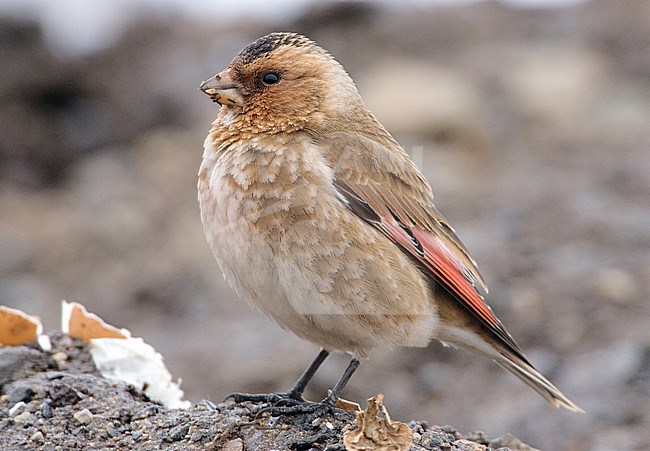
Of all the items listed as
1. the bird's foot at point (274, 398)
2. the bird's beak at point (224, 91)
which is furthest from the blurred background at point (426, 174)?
the bird's beak at point (224, 91)

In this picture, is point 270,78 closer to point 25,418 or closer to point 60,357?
point 60,357

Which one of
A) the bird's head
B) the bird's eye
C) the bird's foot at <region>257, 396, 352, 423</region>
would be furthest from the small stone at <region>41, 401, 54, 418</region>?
the bird's eye

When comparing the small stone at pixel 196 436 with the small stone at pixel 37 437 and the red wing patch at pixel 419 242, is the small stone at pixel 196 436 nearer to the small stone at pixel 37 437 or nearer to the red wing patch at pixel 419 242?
the small stone at pixel 37 437

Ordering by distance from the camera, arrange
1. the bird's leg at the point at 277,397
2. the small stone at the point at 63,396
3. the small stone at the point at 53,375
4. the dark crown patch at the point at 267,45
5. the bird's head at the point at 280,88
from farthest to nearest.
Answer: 1. the dark crown patch at the point at 267,45
2. the bird's head at the point at 280,88
3. the small stone at the point at 53,375
4. the bird's leg at the point at 277,397
5. the small stone at the point at 63,396

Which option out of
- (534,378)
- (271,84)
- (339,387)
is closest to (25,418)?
(339,387)

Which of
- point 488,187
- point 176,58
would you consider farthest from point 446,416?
point 176,58

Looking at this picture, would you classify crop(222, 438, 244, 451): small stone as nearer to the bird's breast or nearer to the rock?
the bird's breast
